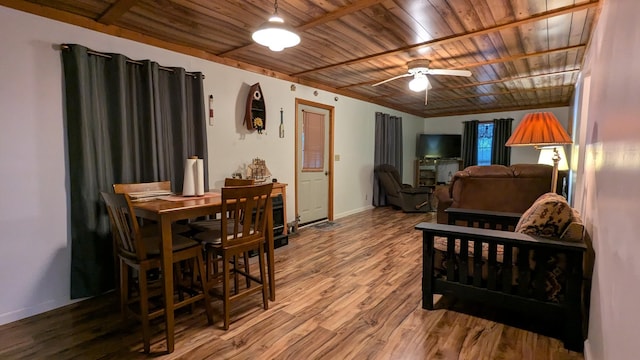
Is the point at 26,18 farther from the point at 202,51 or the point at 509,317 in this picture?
the point at 509,317

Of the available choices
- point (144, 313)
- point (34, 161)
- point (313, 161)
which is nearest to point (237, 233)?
point (144, 313)

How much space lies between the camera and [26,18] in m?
2.25

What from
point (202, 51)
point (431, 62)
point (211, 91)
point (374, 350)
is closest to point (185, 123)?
point (211, 91)

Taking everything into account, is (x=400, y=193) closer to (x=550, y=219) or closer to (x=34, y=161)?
(x=550, y=219)

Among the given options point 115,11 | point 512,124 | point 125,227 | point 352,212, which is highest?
point 115,11

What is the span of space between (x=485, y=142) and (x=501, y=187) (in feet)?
15.6

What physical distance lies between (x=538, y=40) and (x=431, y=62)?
43.3 inches

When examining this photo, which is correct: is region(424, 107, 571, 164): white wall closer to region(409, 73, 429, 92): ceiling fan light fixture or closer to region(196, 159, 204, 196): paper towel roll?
region(409, 73, 429, 92): ceiling fan light fixture

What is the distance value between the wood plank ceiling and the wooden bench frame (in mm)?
1748

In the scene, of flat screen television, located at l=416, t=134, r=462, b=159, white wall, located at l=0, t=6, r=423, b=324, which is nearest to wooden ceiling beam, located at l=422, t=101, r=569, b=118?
flat screen television, located at l=416, t=134, r=462, b=159

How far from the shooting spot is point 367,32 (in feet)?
9.64

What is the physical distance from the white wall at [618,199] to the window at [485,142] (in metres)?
6.79

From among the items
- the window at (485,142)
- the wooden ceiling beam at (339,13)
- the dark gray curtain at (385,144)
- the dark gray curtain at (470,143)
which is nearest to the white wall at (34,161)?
the wooden ceiling beam at (339,13)

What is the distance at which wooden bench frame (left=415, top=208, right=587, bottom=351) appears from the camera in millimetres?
1864
